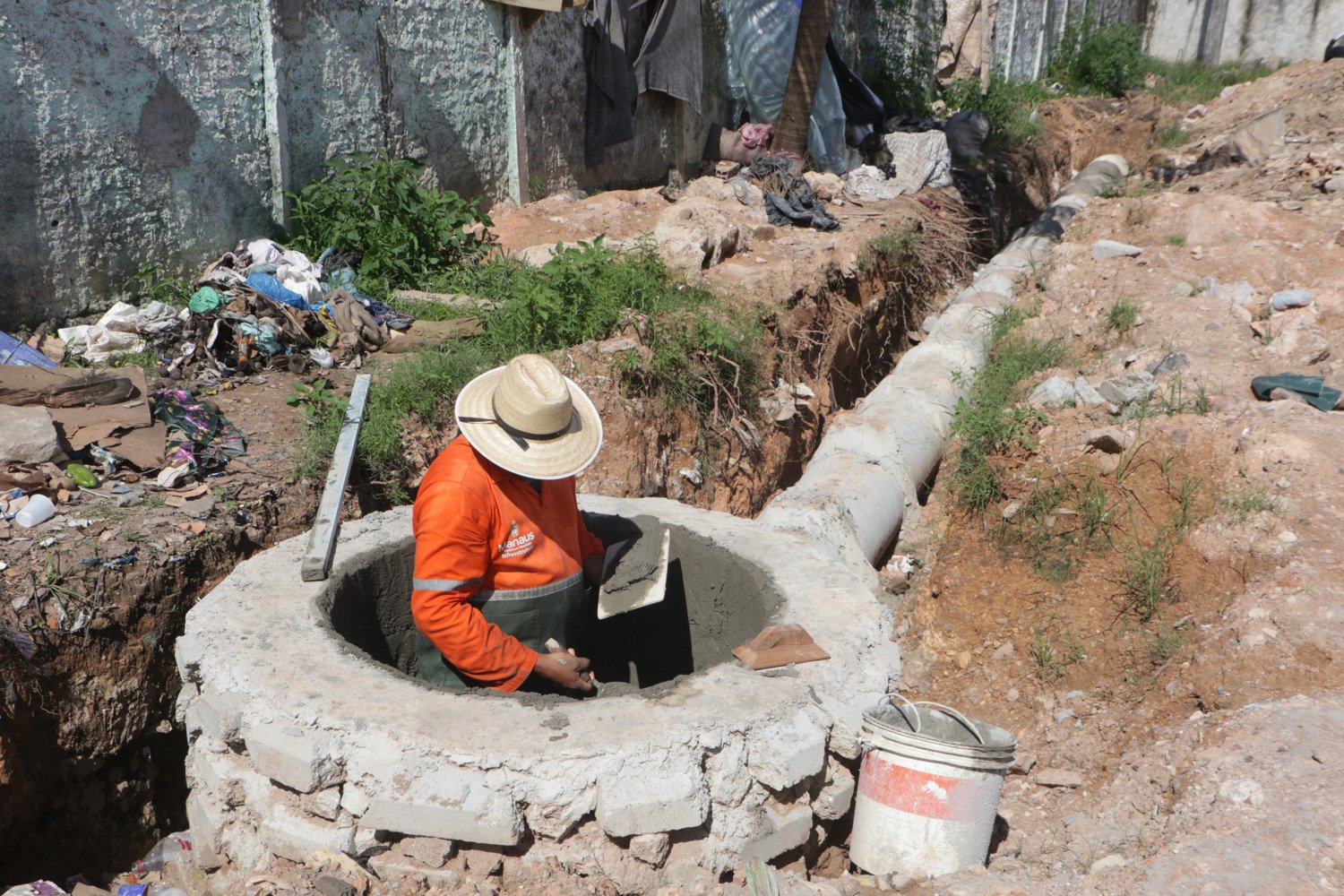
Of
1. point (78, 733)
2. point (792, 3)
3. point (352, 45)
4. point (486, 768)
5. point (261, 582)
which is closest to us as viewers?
point (486, 768)

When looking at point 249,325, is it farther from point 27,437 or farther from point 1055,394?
point 1055,394

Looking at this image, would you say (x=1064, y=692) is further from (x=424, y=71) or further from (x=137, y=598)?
(x=424, y=71)

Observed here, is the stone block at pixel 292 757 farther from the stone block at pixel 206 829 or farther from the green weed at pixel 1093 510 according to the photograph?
the green weed at pixel 1093 510

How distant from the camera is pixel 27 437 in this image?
3.91 meters

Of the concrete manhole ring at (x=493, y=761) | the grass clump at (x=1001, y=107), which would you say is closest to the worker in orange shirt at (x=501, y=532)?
the concrete manhole ring at (x=493, y=761)

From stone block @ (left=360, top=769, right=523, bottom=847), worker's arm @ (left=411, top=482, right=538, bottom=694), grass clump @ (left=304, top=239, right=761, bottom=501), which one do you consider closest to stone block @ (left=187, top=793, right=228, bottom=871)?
stone block @ (left=360, top=769, right=523, bottom=847)

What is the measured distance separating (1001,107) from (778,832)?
1291 centimetres

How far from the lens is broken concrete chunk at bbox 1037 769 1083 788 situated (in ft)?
A: 12.5

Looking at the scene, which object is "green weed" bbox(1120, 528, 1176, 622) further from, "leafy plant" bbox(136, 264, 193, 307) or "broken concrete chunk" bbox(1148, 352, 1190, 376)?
"leafy plant" bbox(136, 264, 193, 307)

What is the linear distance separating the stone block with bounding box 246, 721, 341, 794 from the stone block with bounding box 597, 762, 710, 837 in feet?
2.17

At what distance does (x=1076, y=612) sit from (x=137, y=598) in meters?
3.97

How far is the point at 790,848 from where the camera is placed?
2.60 m

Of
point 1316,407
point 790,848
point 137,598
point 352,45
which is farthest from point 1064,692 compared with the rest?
point 352,45

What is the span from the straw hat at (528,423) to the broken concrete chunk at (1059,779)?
2273mm
